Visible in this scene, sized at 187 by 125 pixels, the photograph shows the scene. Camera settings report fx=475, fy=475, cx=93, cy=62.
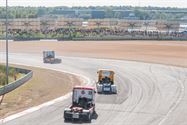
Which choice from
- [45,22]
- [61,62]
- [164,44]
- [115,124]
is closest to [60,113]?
[115,124]

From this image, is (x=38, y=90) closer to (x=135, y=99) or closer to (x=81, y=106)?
(x=135, y=99)

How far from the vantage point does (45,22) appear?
159 m

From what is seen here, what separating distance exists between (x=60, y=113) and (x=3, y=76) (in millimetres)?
17975

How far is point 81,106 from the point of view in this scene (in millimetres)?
35094

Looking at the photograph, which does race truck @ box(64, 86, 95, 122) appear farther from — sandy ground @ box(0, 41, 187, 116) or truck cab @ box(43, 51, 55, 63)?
truck cab @ box(43, 51, 55, 63)

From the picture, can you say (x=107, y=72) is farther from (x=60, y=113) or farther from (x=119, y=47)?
(x=119, y=47)

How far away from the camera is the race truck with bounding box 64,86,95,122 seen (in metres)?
33.2

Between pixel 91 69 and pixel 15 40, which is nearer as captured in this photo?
pixel 91 69

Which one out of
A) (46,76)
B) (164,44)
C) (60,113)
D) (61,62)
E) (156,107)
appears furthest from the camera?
(164,44)

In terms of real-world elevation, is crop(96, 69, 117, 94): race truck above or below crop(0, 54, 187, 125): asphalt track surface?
above

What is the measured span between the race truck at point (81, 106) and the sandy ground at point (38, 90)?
193 inches

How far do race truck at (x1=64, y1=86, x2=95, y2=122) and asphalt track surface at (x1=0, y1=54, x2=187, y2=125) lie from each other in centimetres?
55

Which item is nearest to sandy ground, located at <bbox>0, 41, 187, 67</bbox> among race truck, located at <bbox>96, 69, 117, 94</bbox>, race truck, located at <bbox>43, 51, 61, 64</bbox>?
race truck, located at <bbox>43, 51, 61, 64</bbox>

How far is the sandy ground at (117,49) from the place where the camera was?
80.2 m
